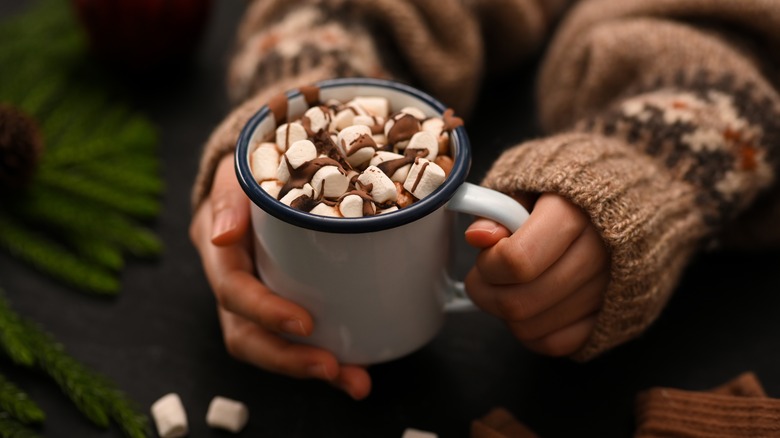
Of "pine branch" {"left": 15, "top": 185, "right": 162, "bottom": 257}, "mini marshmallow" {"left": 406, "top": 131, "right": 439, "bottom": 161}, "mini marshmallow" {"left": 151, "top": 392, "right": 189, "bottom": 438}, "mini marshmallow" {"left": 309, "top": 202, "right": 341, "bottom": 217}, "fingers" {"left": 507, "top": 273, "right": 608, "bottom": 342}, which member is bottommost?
"mini marshmallow" {"left": 151, "top": 392, "right": 189, "bottom": 438}

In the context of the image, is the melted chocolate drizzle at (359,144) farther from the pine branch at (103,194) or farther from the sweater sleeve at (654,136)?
the pine branch at (103,194)

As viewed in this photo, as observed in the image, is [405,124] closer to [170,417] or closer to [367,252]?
[367,252]

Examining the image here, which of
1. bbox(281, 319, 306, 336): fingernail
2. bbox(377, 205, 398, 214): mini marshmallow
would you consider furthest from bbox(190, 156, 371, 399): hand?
bbox(377, 205, 398, 214): mini marshmallow

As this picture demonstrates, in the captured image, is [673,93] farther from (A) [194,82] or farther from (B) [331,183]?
(A) [194,82]

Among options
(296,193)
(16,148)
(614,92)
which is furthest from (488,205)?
(16,148)

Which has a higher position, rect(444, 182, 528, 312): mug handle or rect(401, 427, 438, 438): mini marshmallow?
rect(444, 182, 528, 312): mug handle

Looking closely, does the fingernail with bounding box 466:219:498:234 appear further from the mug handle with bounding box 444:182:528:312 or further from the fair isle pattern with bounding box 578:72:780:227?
the fair isle pattern with bounding box 578:72:780:227
